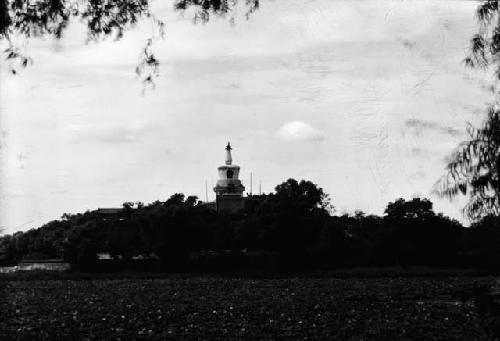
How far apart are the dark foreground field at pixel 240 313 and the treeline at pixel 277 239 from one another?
22.0 metres

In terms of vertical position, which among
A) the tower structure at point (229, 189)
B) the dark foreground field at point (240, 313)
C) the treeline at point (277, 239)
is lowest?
the dark foreground field at point (240, 313)

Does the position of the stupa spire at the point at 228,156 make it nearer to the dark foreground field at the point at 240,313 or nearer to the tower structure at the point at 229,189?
the tower structure at the point at 229,189

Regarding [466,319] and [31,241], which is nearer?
[466,319]

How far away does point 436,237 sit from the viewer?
61000 mm

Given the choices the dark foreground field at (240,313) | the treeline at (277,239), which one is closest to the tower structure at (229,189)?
the treeline at (277,239)

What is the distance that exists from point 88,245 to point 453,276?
25.4 m

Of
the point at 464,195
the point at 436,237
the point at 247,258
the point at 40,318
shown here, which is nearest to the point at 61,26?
the point at 464,195

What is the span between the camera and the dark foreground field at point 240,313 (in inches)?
789

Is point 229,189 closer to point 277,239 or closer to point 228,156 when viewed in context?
point 228,156

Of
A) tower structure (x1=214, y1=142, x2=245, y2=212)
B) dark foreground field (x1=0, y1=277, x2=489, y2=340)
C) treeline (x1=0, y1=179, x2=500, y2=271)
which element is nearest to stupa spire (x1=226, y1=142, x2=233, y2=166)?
tower structure (x1=214, y1=142, x2=245, y2=212)

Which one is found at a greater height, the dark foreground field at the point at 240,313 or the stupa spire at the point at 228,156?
the stupa spire at the point at 228,156

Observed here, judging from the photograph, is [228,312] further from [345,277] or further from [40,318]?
[345,277]

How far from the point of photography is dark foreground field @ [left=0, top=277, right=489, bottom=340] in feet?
65.7

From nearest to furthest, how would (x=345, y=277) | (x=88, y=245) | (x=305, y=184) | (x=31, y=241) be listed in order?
(x=345, y=277), (x=88, y=245), (x=305, y=184), (x=31, y=241)
